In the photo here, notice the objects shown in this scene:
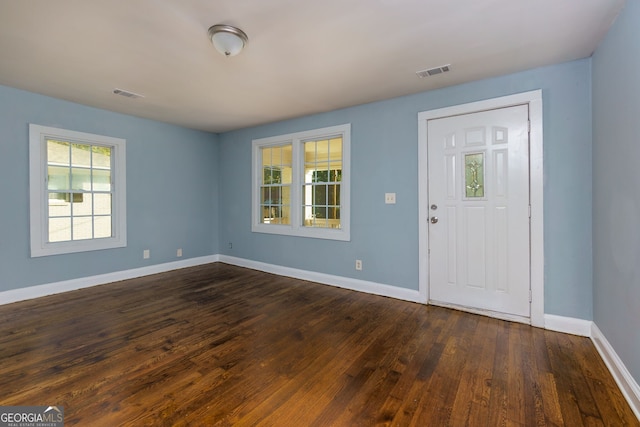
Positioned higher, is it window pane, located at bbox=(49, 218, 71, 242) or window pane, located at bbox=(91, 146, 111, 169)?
window pane, located at bbox=(91, 146, 111, 169)

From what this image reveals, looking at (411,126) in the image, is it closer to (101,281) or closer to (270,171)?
(270,171)

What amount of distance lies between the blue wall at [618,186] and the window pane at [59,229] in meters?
5.53

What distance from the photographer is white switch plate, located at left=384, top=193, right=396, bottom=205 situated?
3.56 m

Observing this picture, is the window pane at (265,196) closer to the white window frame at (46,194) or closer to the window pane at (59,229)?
the white window frame at (46,194)

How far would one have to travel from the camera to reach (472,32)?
2172mm

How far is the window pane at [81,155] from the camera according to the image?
3.88 metres

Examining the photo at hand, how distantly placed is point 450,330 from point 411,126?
2.21 m

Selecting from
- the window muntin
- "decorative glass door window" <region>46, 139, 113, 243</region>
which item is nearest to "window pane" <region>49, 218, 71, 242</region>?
"decorative glass door window" <region>46, 139, 113, 243</region>

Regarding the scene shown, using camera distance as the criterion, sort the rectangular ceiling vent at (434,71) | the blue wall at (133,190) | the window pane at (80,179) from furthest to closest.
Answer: the window pane at (80,179) < the blue wall at (133,190) < the rectangular ceiling vent at (434,71)

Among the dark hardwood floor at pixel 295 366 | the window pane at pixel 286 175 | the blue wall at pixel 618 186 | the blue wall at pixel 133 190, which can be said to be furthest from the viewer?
the window pane at pixel 286 175

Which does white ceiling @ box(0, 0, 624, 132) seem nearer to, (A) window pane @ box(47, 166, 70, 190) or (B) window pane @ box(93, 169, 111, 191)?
(A) window pane @ box(47, 166, 70, 190)

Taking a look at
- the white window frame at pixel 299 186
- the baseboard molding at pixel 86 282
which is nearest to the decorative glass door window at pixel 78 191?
the baseboard molding at pixel 86 282

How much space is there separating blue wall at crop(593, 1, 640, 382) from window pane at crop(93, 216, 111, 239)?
18.0ft

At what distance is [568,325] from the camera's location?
259 centimetres
